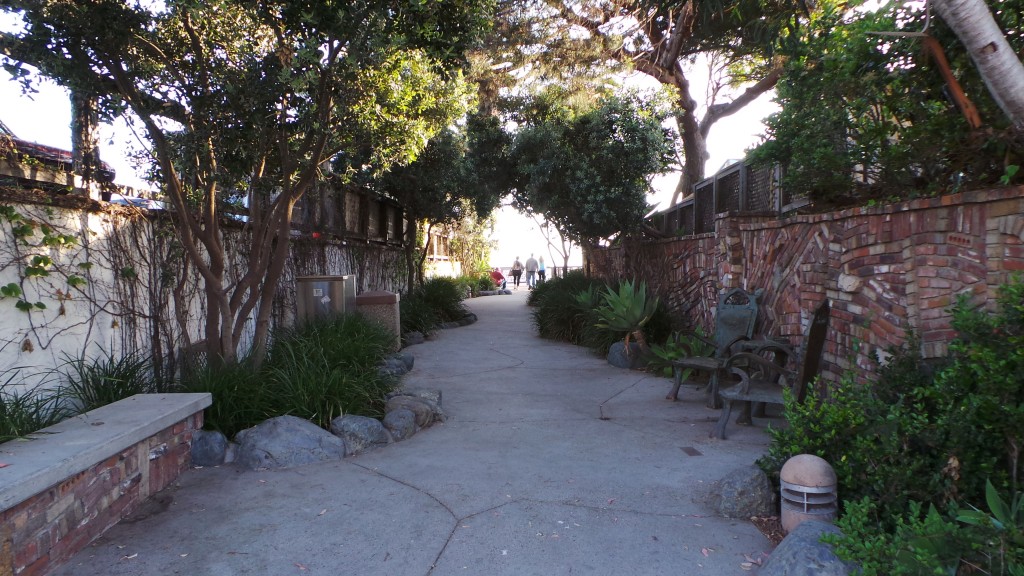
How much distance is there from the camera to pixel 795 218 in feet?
19.7

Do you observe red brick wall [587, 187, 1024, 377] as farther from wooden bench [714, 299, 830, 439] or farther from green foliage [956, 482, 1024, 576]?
green foliage [956, 482, 1024, 576]

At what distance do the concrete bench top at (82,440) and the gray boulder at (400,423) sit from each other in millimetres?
1397

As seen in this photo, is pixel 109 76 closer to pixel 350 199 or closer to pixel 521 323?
pixel 350 199

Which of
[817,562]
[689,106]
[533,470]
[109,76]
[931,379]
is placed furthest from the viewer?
[689,106]

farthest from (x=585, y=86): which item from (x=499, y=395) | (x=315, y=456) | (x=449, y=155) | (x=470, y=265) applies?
(x=470, y=265)

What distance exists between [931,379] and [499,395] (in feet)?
15.1

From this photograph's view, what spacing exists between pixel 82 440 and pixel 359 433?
196cm

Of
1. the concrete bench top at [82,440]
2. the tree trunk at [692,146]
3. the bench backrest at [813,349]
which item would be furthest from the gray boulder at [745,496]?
the tree trunk at [692,146]

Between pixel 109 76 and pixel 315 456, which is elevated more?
pixel 109 76

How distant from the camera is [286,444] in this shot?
4.88 metres

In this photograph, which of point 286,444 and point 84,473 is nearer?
point 84,473

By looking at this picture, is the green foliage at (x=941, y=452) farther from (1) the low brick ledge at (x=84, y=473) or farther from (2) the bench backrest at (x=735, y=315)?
(1) the low brick ledge at (x=84, y=473)

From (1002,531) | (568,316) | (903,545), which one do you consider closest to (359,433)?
(903,545)

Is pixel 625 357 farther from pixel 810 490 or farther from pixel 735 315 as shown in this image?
pixel 810 490
